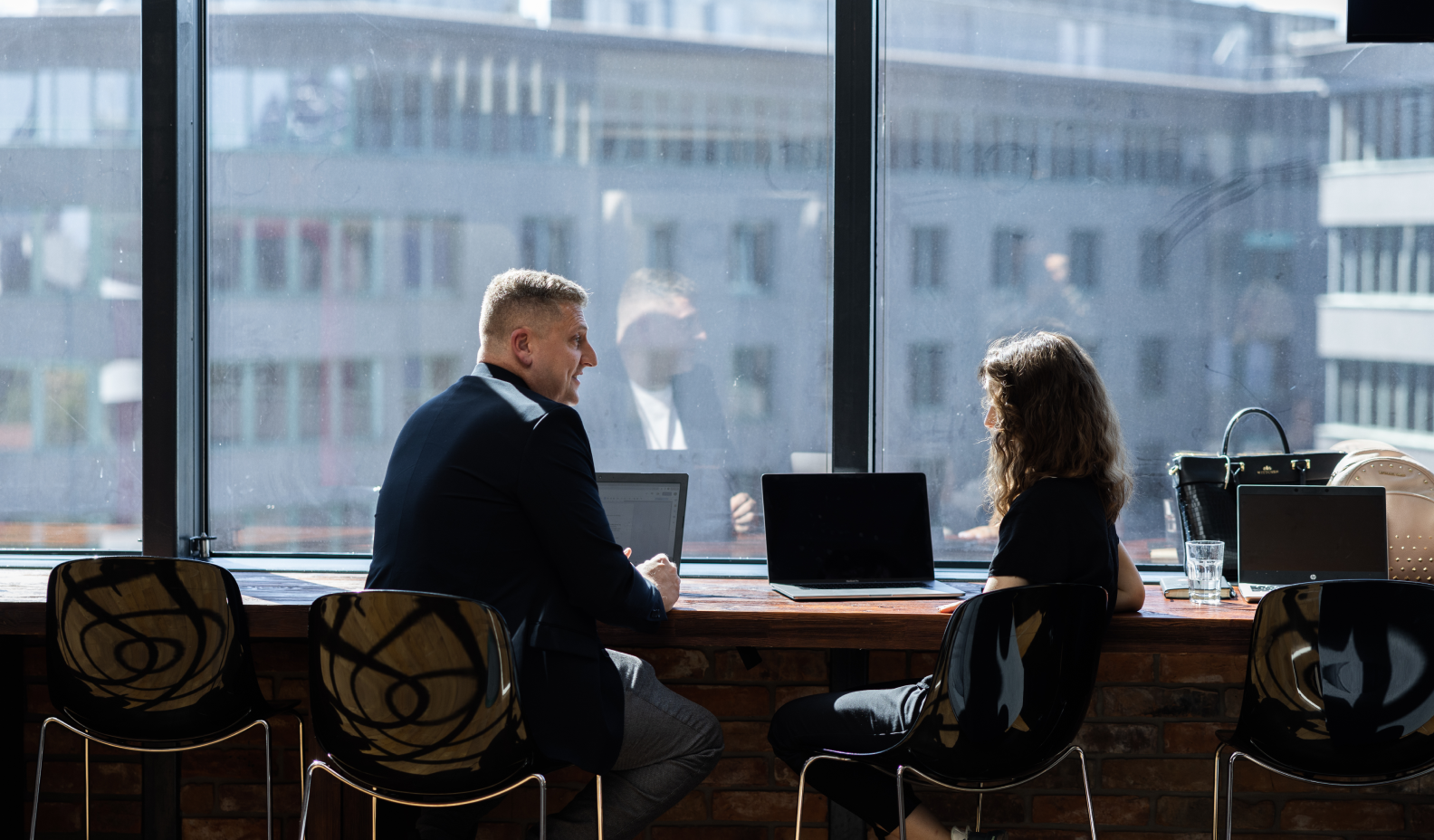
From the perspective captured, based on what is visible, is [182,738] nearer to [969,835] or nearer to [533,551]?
[533,551]

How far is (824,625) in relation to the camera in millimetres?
2484

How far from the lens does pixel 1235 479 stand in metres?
2.82

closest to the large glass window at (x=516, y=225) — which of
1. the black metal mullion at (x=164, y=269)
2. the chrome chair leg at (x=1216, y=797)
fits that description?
the black metal mullion at (x=164, y=269)

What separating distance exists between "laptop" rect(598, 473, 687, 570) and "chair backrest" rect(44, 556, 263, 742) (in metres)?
0.94

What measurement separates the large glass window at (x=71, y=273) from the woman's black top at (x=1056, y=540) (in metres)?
2.63

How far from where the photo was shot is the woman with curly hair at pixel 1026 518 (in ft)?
7.16

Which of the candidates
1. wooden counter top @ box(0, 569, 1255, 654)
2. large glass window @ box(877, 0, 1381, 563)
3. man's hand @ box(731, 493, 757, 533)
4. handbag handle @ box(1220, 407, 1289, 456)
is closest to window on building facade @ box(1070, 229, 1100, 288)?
large glass window @ box(877, 0, 1381, 563)

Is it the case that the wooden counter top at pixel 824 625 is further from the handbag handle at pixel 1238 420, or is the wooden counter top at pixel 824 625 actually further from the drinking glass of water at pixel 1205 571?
the handbag handle at pixel 1238 420

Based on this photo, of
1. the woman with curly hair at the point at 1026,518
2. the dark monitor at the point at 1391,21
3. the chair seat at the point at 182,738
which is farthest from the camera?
the dark monitor at the point at 1391,21

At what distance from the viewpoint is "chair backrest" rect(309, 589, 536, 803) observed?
1915mm

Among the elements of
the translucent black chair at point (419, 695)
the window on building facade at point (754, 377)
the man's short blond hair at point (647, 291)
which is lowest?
the translucent black chair at point (419, 695)

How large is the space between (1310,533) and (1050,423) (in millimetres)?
875

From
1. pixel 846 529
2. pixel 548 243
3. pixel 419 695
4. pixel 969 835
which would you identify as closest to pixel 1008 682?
pixel 969 835

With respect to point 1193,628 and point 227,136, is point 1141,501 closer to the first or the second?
point 1193,628
